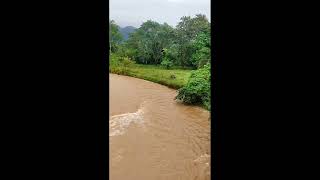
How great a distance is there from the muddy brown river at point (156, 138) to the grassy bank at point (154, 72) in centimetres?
112

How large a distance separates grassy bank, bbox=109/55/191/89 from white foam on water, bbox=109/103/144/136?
3495 mm

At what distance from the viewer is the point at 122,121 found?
899 centimetres

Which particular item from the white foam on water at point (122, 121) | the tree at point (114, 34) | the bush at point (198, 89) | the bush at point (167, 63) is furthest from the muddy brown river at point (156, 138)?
the tree at point (114, 34)

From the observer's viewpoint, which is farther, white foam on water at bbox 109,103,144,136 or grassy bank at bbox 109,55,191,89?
grassy bank at bbox 109,55,191,89

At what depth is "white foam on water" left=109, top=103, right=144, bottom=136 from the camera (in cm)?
816

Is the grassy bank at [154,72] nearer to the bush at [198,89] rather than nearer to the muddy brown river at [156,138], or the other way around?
the muddy brown river at [156,138]

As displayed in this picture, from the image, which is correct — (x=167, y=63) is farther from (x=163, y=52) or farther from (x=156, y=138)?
(x=156, y=138)

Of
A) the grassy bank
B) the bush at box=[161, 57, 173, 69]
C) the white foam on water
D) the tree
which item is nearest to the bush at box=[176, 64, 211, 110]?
the white foam on water

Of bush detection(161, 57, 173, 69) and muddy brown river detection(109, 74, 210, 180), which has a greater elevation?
bush detection(161, 57, 173, 69)

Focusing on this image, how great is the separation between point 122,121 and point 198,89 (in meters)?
2.36

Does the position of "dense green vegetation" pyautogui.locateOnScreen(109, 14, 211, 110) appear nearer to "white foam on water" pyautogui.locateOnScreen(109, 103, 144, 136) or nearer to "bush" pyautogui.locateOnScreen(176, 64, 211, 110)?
"bush" pyautogui.locateOnScreen(176, 64, 211, 110)

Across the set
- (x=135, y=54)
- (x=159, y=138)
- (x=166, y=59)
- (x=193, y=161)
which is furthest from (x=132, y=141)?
(x=135, y=54)
